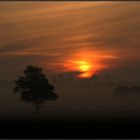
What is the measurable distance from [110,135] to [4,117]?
11018 millimetres

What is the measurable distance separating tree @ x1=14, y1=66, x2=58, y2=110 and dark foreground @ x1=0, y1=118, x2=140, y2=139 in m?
11.2

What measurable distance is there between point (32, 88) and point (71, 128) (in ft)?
64.2

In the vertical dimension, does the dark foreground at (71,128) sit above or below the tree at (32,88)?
below

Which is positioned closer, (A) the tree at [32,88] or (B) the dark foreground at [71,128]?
(B) the dark foreground at [71,128]

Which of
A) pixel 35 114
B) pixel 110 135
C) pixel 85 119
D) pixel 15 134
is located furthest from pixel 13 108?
pixel 110 135

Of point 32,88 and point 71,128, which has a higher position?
point 32,88

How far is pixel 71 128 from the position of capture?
31391 mm

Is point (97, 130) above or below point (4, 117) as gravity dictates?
below

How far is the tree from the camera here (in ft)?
156

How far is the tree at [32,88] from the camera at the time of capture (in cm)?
4750

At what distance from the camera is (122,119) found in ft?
117

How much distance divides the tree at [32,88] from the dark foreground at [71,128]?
11.2 meters

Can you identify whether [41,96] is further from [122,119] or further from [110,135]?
[110,135]

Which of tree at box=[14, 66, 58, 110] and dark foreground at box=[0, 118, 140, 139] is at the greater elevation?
tree at box=[14, 66, 58, 110]
